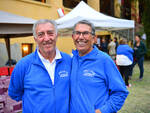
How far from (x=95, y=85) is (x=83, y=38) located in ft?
1.62

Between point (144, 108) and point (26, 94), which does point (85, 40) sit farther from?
point (144, 108)

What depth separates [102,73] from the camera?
1.72 m

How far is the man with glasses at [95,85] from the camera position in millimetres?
1700

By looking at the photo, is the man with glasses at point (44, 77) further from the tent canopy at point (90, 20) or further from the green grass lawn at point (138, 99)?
the tent canopy at point (90, 20)

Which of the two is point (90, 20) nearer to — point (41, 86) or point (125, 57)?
point (125, 57)

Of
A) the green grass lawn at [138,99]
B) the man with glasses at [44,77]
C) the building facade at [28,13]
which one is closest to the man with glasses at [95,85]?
the man with glasses at [44,77]

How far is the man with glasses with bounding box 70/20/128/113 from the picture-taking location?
1700mm

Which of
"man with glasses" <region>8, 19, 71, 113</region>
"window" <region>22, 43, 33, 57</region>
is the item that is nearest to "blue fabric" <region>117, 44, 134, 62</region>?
"man with glasses" <region>8, 19, 71, 113</region>

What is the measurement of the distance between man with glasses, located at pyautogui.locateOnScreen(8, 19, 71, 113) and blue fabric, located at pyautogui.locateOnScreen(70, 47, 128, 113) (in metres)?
0.14

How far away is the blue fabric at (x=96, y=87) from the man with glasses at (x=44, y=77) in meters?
0.14

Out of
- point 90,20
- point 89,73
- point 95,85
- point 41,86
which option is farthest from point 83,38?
point 90,20

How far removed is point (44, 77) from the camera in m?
1.73

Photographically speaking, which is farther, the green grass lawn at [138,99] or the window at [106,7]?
the window at [106,7]

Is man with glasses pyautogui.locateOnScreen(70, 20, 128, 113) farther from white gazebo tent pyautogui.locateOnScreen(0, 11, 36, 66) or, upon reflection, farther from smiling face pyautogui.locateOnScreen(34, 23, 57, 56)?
white gazebo tent pyautogui.locateOnScreen(0, 11, 36, 66)
